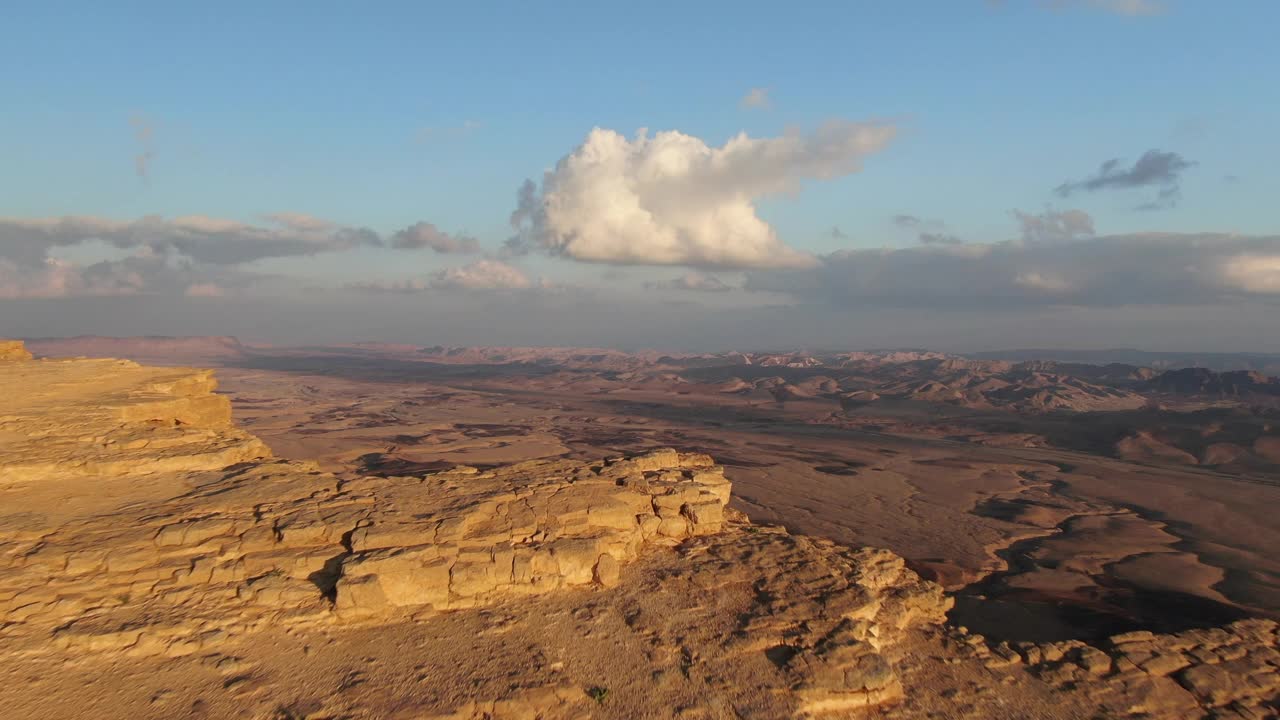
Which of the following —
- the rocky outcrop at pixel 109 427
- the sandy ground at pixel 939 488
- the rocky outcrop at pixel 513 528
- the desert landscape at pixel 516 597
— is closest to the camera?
the desert landscape at pixel 516 597

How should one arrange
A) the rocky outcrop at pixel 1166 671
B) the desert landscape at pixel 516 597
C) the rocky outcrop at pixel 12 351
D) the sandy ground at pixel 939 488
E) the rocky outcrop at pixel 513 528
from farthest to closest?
the rocky outcrop at pixel 12 351 → the sandy ground at pixel 939 488 → the rocky outcrop at pixel 513 528 → the rocky outcrop at pixel 1166 671 → the desert landscape at pixel 516 597

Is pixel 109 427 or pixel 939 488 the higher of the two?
pixel 109 427

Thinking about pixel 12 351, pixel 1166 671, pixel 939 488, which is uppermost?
pixel 12 351

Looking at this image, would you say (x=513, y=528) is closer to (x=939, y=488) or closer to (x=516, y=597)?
(x=516, y=597)

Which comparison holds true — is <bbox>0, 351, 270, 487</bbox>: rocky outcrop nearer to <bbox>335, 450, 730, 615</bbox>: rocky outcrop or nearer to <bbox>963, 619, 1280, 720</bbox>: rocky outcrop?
<bbox>335, 450, 730, 615</bbox>: rocky outcrop

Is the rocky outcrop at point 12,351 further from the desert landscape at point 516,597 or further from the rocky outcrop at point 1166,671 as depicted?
the rocky outcrop at point 1166,671

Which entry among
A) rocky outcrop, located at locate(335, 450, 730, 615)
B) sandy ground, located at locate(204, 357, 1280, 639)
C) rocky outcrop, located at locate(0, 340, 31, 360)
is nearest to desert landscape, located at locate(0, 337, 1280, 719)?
rocky outcrop, located at locate(335, 450, 730, 615)

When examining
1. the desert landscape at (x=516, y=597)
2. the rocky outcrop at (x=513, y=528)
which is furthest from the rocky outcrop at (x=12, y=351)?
the rocky outcrop at (x=513, y=528)

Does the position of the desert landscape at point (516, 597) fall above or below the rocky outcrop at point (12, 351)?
below

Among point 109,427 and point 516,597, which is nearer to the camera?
point 516,597

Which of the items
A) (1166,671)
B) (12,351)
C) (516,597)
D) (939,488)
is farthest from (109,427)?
(939,488)

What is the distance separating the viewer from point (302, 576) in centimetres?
1163

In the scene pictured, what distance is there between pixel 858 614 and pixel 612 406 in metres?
76.8

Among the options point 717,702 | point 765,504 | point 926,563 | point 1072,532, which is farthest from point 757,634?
point 1072,532
